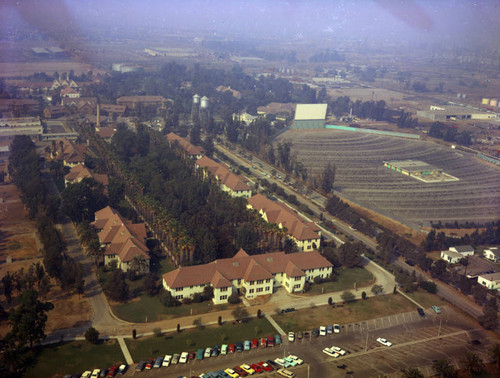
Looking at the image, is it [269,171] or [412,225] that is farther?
[269,171]

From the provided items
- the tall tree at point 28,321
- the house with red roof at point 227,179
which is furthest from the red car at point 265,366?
the house with red roof at point 227,179

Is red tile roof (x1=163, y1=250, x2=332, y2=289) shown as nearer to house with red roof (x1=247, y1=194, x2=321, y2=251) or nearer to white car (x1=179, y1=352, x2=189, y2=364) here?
house with red roof (x1=247, y1=194, x2=321, y2=251)

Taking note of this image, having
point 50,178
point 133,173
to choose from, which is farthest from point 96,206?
point 50,178

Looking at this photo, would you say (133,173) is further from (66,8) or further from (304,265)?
(66,8)

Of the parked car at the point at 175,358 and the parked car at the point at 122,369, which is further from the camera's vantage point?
the parked car at the point at 175,358

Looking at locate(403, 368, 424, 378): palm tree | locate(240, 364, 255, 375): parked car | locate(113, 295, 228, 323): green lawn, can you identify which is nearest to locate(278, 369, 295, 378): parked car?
locate(240, 364, 255, 375): parked car

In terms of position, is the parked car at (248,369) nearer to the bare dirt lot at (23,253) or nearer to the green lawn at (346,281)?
the green lawn at (346,281)
